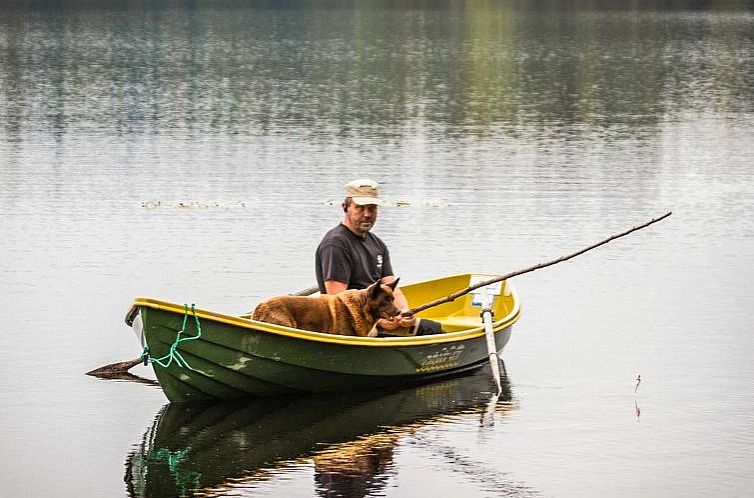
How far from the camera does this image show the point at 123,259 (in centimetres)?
2312

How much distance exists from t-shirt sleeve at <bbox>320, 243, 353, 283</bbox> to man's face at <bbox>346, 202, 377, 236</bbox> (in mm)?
234

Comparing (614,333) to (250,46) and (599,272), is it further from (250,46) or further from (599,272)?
(250,46)

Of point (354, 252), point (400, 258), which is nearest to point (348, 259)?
point (354, 252)

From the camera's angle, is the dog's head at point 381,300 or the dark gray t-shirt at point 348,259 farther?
the dark gray t-shirt at point 348,259

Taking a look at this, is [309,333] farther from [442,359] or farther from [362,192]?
[442,359]

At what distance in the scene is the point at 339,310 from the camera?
15.0 m

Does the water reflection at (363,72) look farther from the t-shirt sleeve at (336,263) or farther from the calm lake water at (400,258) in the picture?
the t-shirt sleeve at (336,263)

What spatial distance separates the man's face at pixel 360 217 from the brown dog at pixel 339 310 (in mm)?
666

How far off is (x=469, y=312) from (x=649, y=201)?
37.8ft

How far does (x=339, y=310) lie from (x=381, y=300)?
0.39 metres

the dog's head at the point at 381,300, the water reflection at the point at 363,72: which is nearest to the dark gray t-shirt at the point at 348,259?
the dog's head at the point at 381,300

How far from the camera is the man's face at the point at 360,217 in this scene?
1538 cm

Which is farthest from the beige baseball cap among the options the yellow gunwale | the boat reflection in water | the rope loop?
the rope loop

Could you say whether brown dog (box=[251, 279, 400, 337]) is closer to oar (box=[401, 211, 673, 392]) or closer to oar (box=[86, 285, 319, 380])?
oar (box=[401, 211, 673, 392])
